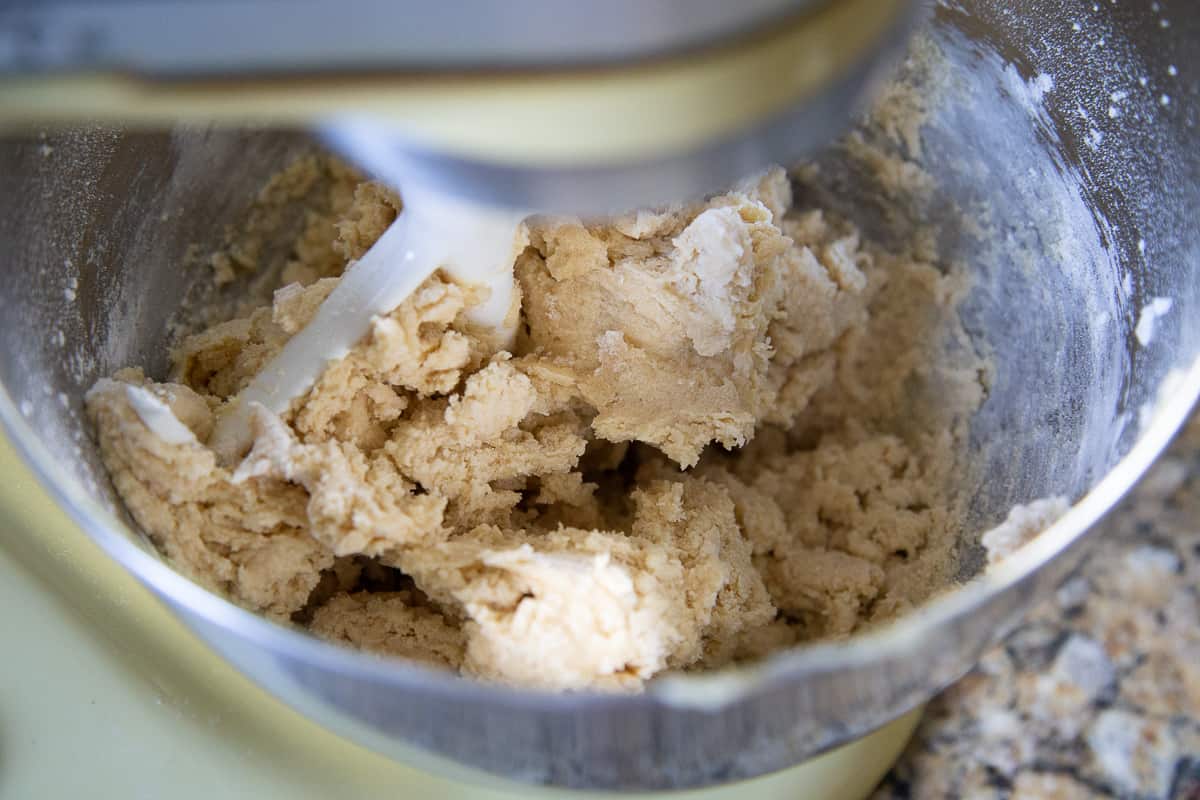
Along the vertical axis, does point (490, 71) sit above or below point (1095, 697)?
above

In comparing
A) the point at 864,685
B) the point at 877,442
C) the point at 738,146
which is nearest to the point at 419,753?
the point at 864,685

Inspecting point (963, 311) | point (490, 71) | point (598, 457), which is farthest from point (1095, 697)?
point (490, 71)

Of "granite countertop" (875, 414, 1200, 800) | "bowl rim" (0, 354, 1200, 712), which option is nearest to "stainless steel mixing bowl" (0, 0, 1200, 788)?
"bowl rim" (0, 354, 1200, 712)

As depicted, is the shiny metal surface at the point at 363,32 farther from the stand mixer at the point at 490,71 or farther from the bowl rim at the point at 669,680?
the bowl rim at the point at 669,680

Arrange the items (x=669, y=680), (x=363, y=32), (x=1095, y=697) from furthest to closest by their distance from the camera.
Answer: (x=1095, y=697) → (x=669, y=680) → (x=363, y=32)

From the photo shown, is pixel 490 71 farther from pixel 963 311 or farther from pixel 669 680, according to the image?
pixel 963 311

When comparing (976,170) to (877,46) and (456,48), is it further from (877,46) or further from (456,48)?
(456,48)
